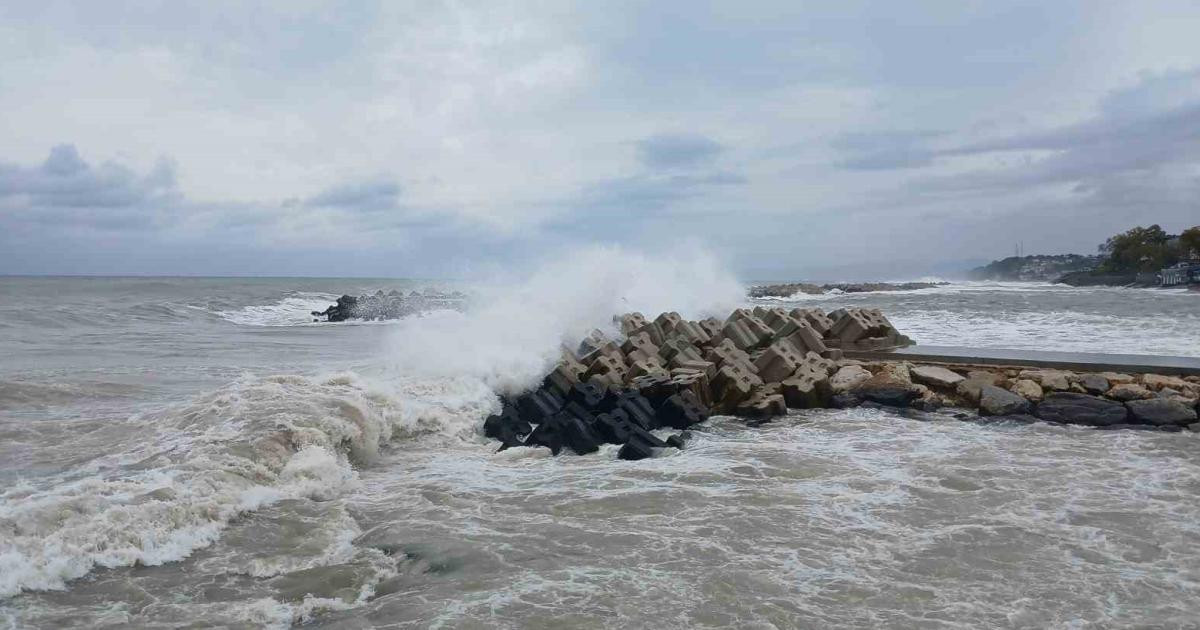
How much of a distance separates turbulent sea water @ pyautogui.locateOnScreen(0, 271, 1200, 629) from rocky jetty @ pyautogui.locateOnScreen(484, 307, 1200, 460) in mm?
387

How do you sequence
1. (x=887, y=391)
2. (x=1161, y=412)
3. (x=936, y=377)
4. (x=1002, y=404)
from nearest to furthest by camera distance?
(x=1161, y=412)
(x=1002, y=404)
(x=887, y=391)
(x=936, y=377)

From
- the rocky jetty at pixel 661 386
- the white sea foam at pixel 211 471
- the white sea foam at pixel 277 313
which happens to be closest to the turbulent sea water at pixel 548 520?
the white sea foam at pixel 211 471

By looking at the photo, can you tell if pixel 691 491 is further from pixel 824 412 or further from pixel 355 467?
pixel 824 412

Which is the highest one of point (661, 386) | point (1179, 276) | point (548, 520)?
point (1179, 276)

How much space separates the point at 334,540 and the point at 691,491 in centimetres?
279

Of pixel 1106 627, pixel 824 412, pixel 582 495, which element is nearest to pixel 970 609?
pixel 1106 627

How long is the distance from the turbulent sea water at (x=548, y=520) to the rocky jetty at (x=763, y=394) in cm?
39

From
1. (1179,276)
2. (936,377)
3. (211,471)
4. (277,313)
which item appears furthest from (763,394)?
(1179,276)

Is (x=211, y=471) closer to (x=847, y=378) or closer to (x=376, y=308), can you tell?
(x=847, y=378)

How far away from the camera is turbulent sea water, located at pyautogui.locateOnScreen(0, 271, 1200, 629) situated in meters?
4.48

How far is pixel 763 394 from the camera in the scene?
35.6 ft

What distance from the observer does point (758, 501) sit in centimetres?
641

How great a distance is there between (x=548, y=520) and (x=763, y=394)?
18.0 ft

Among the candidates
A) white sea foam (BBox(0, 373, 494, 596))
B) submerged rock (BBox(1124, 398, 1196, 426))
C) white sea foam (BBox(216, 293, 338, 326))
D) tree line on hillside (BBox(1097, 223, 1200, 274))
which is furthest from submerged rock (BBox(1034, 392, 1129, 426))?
tree line on hillside (BBox(1097, 223, 1200, 274))
